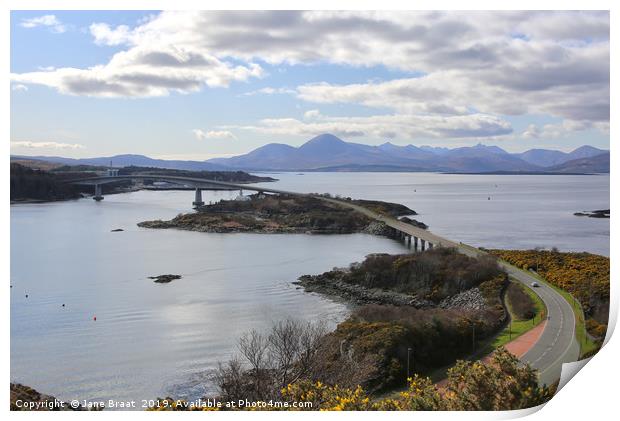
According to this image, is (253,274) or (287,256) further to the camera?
(287,256)

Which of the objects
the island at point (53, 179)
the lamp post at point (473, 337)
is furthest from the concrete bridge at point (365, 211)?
the lamp post at point (473, 337)

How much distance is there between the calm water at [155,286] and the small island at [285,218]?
1504mm

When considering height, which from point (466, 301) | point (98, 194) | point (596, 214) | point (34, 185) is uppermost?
point (34, 185)

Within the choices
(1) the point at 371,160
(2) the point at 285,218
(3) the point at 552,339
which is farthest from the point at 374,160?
(3) the point at 552,339

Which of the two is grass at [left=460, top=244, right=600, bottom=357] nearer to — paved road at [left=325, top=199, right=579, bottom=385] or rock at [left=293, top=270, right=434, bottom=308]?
paved road at [left=325, top=199, right=579, bottom=385]

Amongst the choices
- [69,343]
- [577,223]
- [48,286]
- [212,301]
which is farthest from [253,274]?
[577,223]

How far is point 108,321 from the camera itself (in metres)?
10.0

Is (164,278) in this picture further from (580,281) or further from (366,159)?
(366,159)

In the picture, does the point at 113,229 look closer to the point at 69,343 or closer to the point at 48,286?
the point at 48,286

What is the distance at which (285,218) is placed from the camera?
1069 inches

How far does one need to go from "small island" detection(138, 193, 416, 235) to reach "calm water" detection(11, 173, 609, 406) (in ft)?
4.93

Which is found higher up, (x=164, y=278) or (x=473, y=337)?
(x=473, y=337)

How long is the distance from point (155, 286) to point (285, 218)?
14406mm
